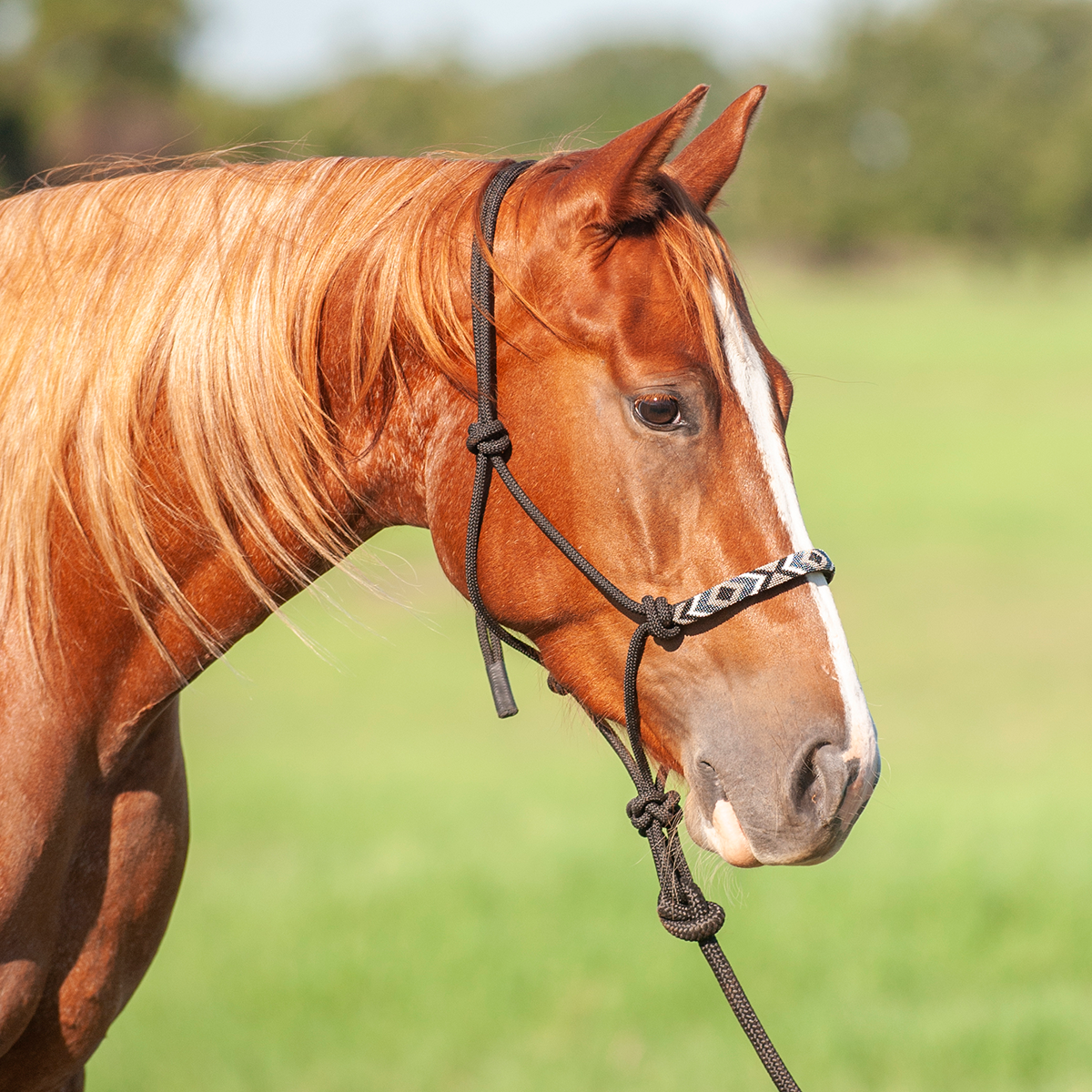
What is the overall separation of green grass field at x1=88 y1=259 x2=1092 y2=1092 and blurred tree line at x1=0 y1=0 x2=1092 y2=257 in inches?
710

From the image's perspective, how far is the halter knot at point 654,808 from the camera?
172 centimetres

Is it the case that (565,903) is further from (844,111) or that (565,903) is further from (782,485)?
(844,111)

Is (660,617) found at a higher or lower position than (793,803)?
higher

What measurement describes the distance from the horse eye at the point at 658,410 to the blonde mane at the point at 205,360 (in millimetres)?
206

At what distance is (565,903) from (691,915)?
3214 millimetres

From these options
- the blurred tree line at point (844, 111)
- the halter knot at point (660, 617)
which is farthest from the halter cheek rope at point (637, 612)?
the blurred tree line at point (844, 111)

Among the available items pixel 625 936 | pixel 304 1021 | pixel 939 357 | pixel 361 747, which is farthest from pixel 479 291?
pixel 939 357

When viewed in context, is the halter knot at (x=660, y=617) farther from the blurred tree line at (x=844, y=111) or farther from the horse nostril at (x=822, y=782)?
the blurred tree line at (x=844, y=111)

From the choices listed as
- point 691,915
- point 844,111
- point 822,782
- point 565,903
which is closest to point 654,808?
point 691,915

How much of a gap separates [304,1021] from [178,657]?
8.75 feet

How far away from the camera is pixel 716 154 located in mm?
1771

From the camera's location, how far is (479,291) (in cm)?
163

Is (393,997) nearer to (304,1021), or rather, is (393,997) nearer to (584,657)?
→ (304,1021)

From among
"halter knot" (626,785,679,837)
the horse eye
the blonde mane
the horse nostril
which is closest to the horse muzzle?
the horse nostril
